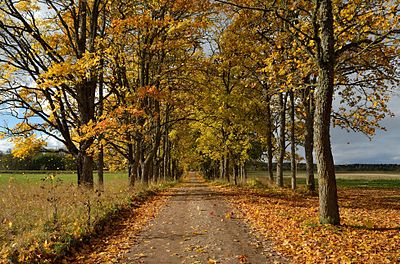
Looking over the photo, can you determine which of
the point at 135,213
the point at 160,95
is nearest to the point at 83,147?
the point at 160,95

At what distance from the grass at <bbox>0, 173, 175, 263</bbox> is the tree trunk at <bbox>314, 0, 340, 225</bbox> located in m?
6.49

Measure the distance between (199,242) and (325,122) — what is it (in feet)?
15.8

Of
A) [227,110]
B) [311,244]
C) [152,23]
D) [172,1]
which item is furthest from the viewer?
[227,110]

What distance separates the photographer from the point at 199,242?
8.45 meters

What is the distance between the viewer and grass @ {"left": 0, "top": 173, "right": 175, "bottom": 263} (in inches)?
274

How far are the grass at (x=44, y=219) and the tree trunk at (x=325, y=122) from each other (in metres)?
6.49

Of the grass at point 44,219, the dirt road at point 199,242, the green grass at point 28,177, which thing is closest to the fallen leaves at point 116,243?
the dirt road at point 199,242

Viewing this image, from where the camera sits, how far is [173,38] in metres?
20.2

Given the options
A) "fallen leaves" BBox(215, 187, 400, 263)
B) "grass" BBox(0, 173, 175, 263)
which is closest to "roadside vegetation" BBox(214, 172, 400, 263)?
"fallen leaves" BBox(215, 187, 400, 263)

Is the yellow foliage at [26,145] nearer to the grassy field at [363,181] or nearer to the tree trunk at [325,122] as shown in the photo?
the tree trunk at [325,122]

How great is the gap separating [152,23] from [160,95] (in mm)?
3475

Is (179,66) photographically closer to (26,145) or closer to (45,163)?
(26,145)

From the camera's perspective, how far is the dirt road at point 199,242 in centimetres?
714

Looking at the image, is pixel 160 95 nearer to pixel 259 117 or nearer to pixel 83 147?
pixel 83 147
